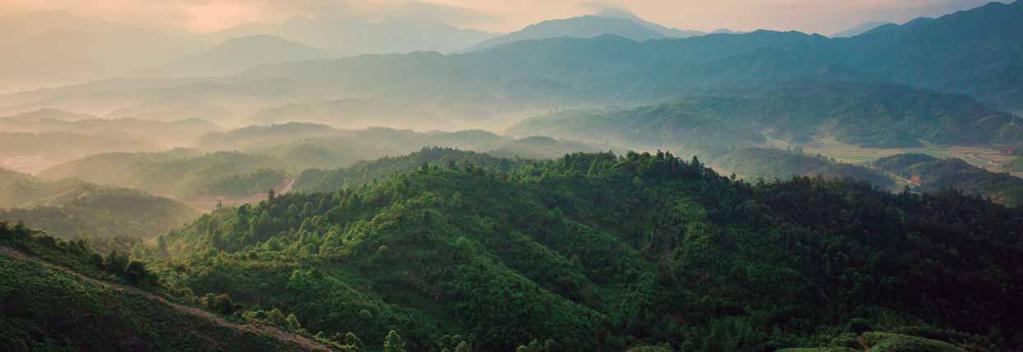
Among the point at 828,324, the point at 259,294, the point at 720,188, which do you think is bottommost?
the point at 828,324

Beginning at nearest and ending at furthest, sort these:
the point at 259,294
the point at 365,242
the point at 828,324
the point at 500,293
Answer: the point at 259,294, the point at 500,293, the point at 828,324, the point at 365,242

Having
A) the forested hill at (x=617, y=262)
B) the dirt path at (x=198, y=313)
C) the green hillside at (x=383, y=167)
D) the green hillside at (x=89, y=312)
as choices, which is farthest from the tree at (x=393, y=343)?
the green hillside at (x=383, y=167)

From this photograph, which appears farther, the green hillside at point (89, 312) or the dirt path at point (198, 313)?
the dirt path at point (198, 313)

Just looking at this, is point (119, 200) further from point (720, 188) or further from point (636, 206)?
point (720, 188)

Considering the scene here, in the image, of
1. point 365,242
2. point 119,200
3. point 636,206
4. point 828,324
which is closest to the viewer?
point 828,324

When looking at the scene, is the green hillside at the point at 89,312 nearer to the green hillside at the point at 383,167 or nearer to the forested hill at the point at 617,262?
the forested hill at the point at 617,262

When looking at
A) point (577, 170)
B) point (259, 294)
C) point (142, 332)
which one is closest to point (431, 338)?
point (259, 294)
